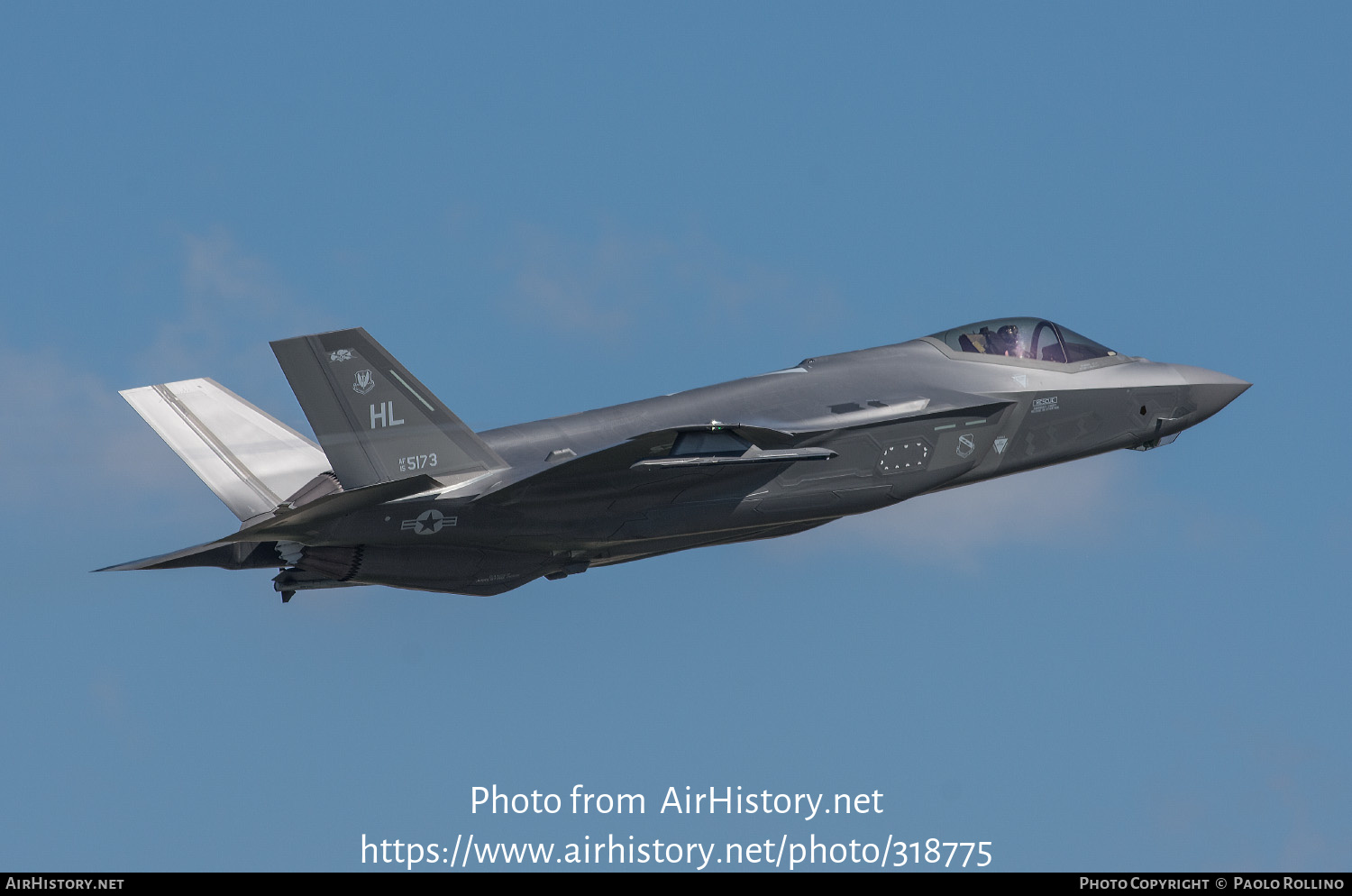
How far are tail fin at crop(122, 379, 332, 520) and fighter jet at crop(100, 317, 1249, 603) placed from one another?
32 mm

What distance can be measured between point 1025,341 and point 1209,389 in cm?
340

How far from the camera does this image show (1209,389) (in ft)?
102

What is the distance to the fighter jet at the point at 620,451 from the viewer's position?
25516 millimetres

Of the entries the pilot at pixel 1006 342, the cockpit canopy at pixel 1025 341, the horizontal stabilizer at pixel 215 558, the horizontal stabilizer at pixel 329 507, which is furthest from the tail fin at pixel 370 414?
the pilot at pixel 1006 342

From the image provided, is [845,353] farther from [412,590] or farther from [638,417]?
[412,590]

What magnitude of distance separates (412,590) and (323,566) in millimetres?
1648

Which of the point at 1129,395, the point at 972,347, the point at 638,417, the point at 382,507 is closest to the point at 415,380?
the point at 382,507

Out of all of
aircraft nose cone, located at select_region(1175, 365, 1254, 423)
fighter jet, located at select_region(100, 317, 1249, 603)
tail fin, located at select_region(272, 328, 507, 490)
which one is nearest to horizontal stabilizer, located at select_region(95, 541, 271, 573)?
fighter jet, located at select_region(100, 317, 1249, 603)

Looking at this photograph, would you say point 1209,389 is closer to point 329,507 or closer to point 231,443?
point 329,507

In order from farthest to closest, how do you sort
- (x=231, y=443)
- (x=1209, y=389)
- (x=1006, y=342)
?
(x=1209, y=389) → (x=1006, y=342) → (x=231, y=443)

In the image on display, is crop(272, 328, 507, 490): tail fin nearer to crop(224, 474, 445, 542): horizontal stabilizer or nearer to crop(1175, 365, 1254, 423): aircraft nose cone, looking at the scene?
crop(224, 474, 445, 542): horizontal stabilizer

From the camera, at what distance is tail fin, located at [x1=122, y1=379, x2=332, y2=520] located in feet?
90.5

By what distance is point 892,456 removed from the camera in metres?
28.2

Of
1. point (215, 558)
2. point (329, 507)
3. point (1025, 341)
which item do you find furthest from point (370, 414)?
point (1025, 341)
